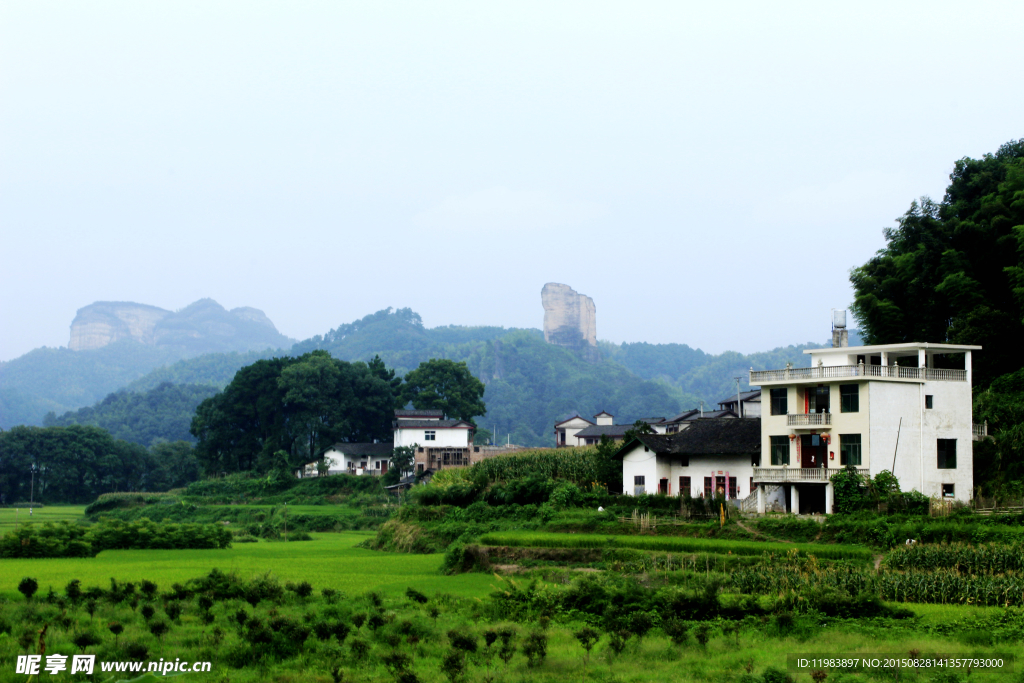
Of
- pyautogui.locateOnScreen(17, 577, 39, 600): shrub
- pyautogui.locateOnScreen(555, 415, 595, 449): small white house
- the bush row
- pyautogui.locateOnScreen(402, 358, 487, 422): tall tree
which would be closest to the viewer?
pyautogui.locateOnScreen(17, 577, 39, 600): shrub

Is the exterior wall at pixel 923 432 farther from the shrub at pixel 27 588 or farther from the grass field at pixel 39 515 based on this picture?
the grass field at pixel 39 515

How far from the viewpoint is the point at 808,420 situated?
37.3m

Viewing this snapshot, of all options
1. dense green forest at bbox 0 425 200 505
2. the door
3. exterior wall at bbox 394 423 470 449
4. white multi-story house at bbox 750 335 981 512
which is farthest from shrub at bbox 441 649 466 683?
dense green forest at bbox 0 425 200 505

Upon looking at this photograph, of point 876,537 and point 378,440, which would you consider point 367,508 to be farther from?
point 876,537

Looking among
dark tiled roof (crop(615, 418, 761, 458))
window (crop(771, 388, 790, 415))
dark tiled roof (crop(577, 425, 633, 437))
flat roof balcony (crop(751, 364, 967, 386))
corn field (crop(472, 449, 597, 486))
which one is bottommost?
corn field (crop(472, 449, 597, 486))

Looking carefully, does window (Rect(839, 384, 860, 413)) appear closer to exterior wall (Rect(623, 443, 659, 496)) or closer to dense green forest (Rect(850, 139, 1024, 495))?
dense green forest (Rect(850, 139, 1024, 495))

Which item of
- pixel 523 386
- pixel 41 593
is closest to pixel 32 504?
pixel 41 593

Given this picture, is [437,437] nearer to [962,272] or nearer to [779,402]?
[779,402]

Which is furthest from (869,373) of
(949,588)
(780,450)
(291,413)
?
(291,413)

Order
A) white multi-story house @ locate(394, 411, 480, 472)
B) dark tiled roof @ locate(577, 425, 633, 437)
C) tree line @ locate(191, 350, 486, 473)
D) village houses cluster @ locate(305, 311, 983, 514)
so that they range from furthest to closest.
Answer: tree line @ locate(191, 350, 486, 473), white multi-story house @ locate(394, 411, 480, 472), dark tiled roof @ locate(577, 425, 633, 437), village houses cluster @ locate(305, 311, 983, 514)

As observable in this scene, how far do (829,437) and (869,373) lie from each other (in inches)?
116

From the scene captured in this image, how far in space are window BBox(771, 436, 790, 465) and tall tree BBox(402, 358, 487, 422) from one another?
57.5m

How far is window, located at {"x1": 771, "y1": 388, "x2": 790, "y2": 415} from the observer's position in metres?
38.6

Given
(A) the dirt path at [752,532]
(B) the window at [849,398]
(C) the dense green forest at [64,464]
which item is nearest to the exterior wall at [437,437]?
(C) the dense green forest at [64,464]
